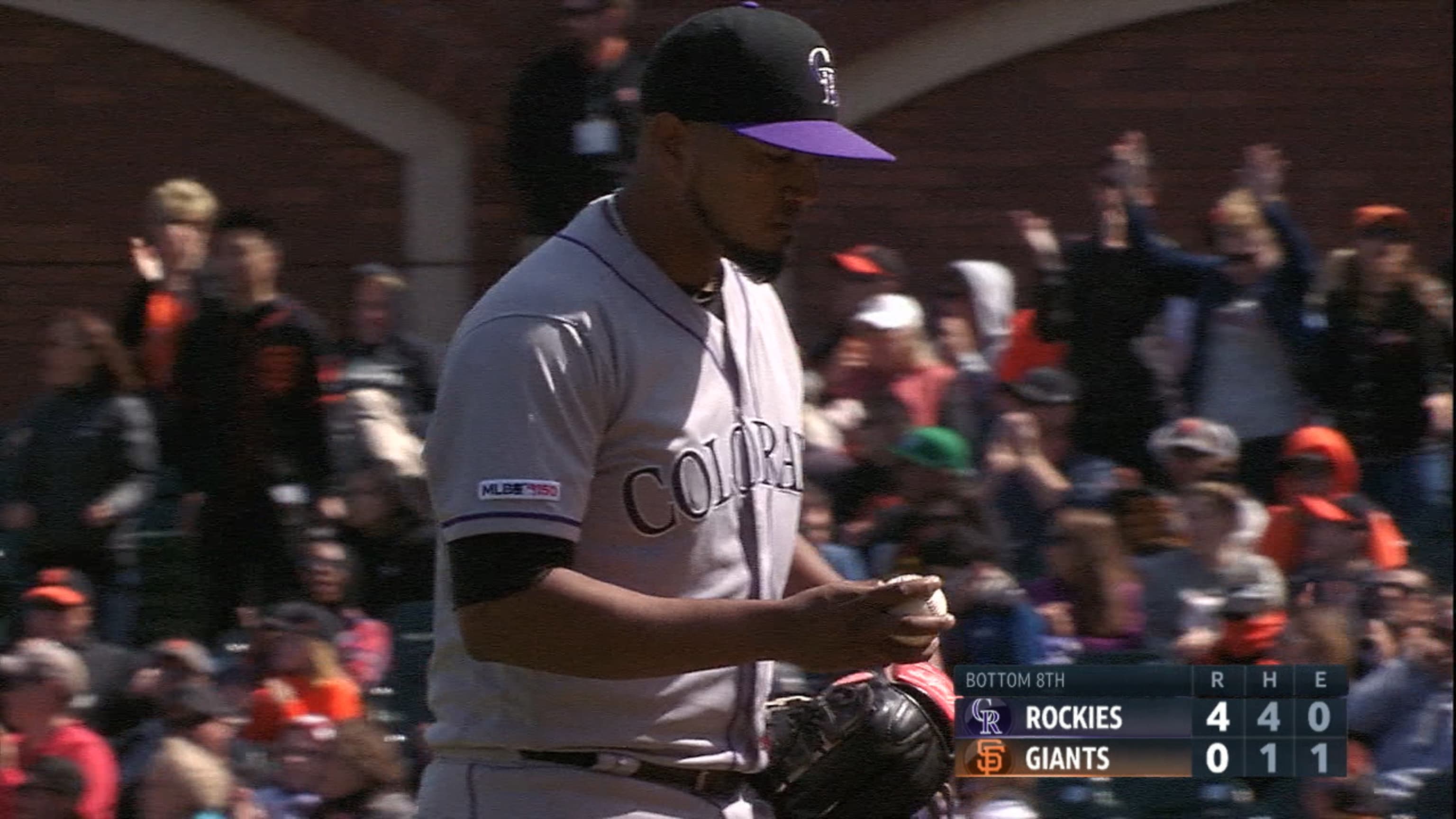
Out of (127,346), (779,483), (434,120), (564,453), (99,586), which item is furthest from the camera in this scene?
(434,120)

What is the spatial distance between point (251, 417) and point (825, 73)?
4605 millimetres

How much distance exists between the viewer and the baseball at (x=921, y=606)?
2570mm

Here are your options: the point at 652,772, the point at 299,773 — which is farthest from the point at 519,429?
the point at 299,773

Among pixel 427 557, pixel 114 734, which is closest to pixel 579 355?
pixel 114 734

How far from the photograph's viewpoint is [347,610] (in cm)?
656

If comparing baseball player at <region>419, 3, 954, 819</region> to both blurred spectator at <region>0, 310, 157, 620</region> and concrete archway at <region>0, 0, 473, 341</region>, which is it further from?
concrete archway at <region>0, 0, 473, 341</region>

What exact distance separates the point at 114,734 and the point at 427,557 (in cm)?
116

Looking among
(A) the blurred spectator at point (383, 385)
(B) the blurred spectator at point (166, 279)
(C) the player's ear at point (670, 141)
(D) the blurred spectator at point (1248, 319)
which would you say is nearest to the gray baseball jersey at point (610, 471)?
(C) the player's ear at point (670, 141)

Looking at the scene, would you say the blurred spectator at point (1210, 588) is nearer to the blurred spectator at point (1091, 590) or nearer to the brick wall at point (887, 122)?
the blurred spectator at point (1091, 590)

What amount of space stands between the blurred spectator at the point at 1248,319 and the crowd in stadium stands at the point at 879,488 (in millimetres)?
12

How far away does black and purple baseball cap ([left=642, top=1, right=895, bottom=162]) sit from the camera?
2.65 m

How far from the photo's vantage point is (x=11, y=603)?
22.2ft

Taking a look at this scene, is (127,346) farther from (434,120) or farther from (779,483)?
(779,483)

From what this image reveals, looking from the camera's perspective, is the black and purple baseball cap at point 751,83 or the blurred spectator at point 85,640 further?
the blurred spectator at point 85,640
